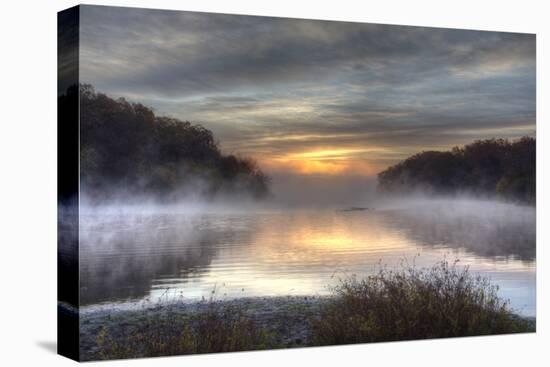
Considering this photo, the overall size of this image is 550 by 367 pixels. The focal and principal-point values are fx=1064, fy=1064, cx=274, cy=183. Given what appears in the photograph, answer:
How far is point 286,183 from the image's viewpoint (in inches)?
578

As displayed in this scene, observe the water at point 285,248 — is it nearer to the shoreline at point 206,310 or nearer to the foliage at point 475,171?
the shoreline at point 206,310

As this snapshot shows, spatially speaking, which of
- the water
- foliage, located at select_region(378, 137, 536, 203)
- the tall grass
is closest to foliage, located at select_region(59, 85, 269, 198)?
the water

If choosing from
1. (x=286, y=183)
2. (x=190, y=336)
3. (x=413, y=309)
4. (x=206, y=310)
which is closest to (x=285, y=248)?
(x=286, y=183)

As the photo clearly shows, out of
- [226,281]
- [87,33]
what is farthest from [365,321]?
[87,33]

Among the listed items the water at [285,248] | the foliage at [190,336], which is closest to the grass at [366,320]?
the foliage at [190,336]

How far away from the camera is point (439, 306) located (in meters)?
15.1

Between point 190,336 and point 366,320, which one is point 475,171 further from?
point 190,336

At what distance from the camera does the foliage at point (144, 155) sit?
13219 millimetres

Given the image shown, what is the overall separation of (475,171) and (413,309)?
7.64ft

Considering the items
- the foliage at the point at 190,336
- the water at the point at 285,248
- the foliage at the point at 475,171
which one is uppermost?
the foliage at the point at 475,171

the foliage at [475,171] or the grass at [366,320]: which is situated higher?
the foliage at [475,171]

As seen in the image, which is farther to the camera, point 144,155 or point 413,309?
point 413,309

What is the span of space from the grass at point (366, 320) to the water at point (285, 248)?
0.21 m

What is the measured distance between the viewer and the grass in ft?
44.2
